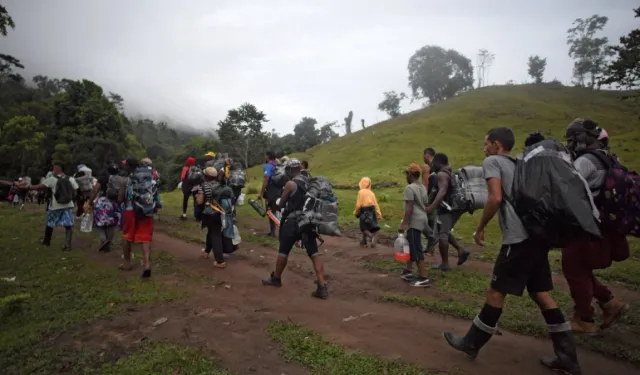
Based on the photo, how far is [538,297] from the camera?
3580mm

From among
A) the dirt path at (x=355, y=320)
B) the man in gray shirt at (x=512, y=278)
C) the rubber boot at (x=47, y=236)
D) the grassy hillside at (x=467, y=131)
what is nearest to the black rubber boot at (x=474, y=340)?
the man in gray shirt at (x=512, y=278)

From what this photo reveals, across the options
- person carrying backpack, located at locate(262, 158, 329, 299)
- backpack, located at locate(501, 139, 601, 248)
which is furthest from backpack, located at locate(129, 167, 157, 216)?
backpack, located at locate(501, 139, 601, 248)

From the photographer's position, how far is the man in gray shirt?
347 centimetres

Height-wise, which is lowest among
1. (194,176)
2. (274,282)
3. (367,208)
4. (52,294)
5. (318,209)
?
(52,294)

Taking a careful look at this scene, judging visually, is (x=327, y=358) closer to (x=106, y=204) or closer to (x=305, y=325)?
(x=305, y=325)

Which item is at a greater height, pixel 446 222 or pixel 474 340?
pixel 446 222

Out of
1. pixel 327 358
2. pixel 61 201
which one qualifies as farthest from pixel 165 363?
pixel 61 201

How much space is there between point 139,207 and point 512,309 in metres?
6.18

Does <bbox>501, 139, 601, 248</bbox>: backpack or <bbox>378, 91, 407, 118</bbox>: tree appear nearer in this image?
<bbox>501, 139, 601, 248</bbox>: backpack

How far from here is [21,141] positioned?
136 feet

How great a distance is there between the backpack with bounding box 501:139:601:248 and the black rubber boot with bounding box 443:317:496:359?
972 millimetres

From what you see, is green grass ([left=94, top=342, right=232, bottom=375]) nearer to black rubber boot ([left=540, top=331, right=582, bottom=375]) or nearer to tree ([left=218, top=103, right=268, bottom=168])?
black rubber boot ([left=540, top=331, right=582, bottom=375])

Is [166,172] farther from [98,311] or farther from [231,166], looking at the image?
[98,311]

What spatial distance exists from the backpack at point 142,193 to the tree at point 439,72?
73.6 m
